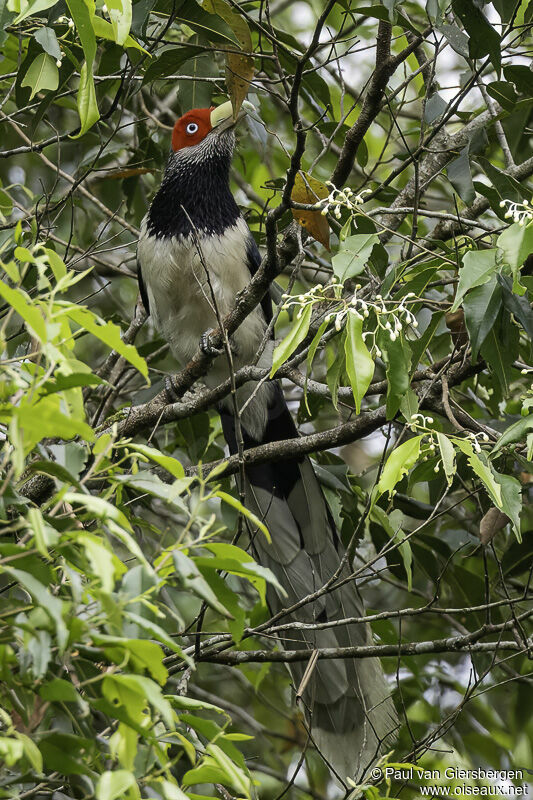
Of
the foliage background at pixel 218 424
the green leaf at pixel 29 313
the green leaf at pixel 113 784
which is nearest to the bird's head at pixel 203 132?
the foliage background at pixel 218 424

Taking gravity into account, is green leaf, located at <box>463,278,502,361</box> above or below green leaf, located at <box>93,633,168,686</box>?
above

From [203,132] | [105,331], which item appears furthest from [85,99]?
[203,132]

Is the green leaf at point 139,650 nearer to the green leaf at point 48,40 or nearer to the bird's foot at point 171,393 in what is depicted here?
the green leaf at point 48,40

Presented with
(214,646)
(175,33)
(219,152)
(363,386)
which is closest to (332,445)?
(214,646)

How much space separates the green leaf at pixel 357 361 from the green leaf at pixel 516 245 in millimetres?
343

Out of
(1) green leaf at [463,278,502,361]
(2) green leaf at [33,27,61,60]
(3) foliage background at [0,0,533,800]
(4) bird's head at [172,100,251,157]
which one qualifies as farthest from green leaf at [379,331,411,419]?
(4) bird's head at [172,100,251,157]

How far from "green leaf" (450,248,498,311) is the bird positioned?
5.11 feet

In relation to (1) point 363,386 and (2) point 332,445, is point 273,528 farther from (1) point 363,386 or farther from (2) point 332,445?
(1) point 363,386

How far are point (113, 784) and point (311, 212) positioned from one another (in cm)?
200

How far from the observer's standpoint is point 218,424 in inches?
186

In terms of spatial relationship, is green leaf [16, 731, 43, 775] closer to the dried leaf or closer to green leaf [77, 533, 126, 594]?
green leaf [77, 533, 126, 594]

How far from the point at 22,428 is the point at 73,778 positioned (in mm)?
624

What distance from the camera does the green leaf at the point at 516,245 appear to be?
6.23 ft

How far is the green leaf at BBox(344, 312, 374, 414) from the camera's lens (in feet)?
6.34
